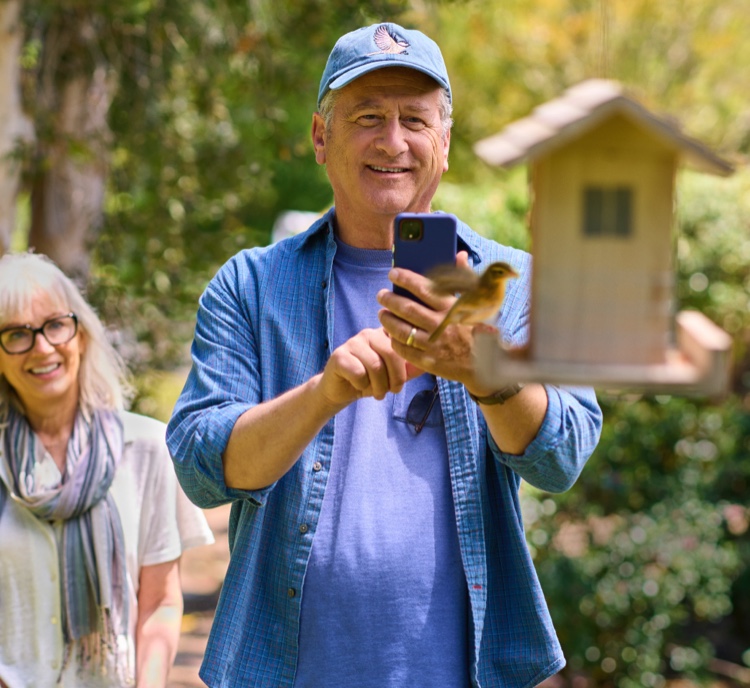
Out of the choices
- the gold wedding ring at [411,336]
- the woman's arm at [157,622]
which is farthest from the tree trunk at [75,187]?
the gold wedding ring at [411,336]

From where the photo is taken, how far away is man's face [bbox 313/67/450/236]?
7.06 ft

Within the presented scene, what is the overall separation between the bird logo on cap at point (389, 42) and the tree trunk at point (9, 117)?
2.89 m

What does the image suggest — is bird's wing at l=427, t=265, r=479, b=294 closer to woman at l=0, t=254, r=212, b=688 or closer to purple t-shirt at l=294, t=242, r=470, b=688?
purple t-shirt at l=294, t=242, r=470, b=688

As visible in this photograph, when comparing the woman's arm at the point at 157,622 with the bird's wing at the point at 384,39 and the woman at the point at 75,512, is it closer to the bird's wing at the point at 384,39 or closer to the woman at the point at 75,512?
the woman at the point at 75,512

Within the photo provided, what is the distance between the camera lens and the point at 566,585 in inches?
Answer: 207

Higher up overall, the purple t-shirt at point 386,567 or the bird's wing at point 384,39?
the bird's wing at point 384,39

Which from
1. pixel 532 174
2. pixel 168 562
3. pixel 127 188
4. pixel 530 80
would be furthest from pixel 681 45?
pixel 532 174

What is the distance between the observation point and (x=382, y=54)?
2133 mm

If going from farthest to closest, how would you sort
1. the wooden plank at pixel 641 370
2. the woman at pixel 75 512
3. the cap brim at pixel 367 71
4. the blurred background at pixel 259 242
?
1. the blurred background at pixel 259 242
2. the woman at pixel 75 512
3. the cap brim at pixel 367 71
4. the wooden plank at pixel 641 370

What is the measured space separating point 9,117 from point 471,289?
12.2 ft

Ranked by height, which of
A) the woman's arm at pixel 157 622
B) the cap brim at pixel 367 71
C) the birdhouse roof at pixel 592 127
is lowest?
the woman's arm at pixel 157 622

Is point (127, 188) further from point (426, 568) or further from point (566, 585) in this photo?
point (426, 568)

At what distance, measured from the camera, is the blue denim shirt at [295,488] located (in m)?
2.14

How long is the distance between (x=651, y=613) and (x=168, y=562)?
3.07 metres
